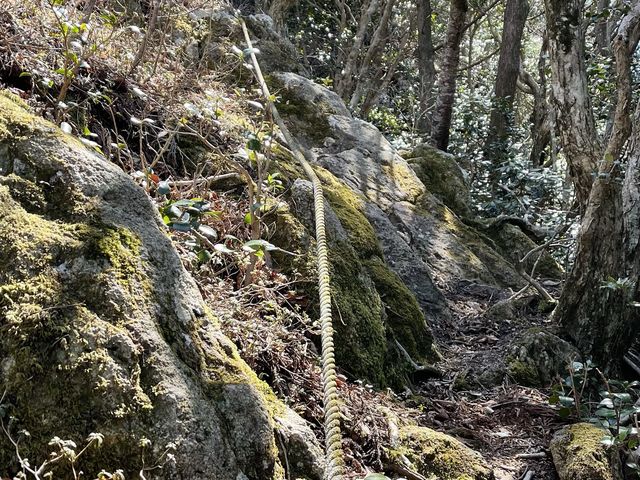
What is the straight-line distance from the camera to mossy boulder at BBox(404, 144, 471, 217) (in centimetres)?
784

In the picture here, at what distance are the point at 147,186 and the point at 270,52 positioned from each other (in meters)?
4.80

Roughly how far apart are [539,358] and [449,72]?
206 inches

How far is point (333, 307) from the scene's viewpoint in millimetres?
3354

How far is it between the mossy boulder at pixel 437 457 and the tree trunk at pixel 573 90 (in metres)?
2.54

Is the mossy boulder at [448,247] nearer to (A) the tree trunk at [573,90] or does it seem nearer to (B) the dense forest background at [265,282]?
(B) the dense forest background at [265,282]

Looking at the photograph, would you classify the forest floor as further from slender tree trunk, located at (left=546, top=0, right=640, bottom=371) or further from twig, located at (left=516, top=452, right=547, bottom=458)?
slender tree trunk, located at (left=546, top=0, right=640, bottom=371)

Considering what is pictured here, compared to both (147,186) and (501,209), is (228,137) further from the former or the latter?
(501,209)

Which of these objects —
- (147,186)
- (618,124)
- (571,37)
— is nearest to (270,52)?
(571,37)

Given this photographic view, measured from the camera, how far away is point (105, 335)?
1.76 m

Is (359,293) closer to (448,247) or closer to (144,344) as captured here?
(144,344)

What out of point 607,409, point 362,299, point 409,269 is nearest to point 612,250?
point 607,409

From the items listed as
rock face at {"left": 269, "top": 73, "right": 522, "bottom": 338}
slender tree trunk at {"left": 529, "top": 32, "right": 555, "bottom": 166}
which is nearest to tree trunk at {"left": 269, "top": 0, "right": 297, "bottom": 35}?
rock face at {"left": 269, "top": 73, "right": 522, "bottom": 338}

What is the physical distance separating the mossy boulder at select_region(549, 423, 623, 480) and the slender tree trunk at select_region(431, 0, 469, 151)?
6109 millimetres

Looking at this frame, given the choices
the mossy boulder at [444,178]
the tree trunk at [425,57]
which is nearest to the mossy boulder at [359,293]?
the mossy boulder at [444,178]
